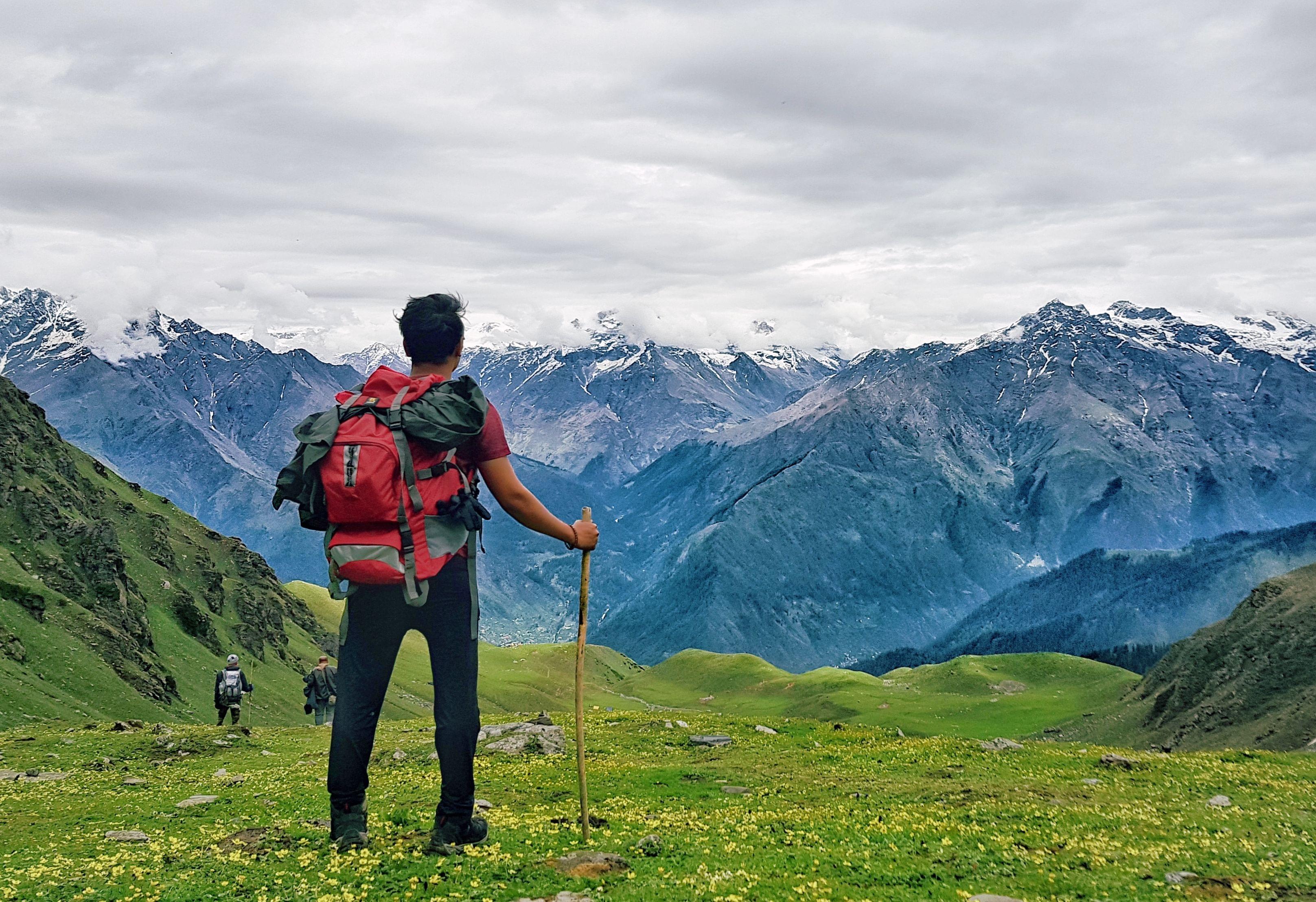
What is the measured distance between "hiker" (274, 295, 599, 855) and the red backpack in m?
0.02

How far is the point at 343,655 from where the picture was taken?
42.1ft

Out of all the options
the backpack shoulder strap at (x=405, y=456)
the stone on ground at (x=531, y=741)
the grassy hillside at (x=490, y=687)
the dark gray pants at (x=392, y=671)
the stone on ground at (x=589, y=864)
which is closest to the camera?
the backpack shoulder strap at (x=405, y=456)

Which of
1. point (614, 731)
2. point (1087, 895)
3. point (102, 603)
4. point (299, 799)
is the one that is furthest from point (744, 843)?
point (102, 603)

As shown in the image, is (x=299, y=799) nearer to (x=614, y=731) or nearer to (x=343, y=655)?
(x=343, y=655)

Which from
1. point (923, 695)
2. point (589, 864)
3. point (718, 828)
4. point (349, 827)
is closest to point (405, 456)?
point (349, 827)

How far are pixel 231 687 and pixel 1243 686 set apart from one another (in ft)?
291

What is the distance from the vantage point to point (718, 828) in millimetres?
16547

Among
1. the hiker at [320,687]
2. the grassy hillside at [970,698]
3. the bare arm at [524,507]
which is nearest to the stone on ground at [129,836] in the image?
the bare arm at [524,507]

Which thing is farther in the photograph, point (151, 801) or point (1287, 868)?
point (151, 801)

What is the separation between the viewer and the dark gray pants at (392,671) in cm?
1229

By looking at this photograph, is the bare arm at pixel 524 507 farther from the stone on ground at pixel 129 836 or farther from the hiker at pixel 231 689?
the hiker at pixel 231 689

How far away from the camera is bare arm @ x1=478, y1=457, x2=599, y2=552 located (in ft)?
→ 40.9

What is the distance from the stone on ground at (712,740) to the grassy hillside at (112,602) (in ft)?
139

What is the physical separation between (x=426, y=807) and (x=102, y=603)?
8120cm
